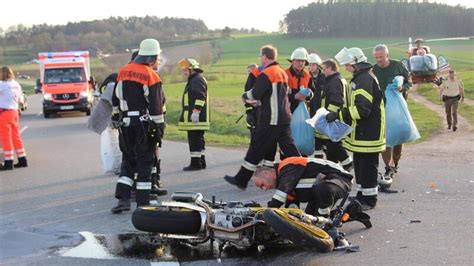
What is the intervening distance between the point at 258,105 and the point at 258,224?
343 cm

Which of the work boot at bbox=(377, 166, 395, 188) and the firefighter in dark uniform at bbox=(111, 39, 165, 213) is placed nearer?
the firefighter in dark uniform at bbox=(111, 39, 165, 213)

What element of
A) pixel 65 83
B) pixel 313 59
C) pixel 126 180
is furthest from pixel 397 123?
pixel 65 83

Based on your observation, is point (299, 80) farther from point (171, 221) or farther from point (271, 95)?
point (171, 221)

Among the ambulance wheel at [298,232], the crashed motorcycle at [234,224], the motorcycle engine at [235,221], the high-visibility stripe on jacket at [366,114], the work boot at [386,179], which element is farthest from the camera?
the work boot at [386,179]

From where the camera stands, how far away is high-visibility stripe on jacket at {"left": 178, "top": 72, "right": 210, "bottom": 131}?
1058cm

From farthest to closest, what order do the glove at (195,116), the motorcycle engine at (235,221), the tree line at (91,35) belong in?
the tree line at (91,35) < the glove at (195,116) < the motorcycle engine at (235,221)

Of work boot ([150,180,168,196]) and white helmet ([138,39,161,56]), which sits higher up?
white helmet ([138,39,161,56])

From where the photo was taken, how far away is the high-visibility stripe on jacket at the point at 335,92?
887 cm

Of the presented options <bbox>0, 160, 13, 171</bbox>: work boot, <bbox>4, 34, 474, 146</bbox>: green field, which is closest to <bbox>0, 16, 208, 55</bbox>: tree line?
<bbox>4, 34, 474, 146</bbox>: green field

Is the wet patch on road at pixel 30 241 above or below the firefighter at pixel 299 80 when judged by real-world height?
below

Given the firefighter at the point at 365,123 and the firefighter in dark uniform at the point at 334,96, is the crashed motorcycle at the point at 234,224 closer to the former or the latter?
the firefighter at the point at 365,123

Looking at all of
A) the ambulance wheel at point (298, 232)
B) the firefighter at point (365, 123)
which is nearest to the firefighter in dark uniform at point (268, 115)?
the firefighter at point (365, 123)

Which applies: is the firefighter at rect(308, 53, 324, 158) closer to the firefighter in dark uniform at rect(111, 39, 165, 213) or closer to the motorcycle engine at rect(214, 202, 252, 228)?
the firefighter in dark uniform at rect(111, 39, 165, 213)

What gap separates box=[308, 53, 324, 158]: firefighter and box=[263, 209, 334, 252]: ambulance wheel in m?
4.44
